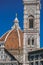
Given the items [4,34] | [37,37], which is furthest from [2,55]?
[4,34]

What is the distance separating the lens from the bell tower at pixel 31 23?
5672cm

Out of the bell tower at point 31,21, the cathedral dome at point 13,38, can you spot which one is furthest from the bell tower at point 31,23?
the cathedral dome at point 13,38

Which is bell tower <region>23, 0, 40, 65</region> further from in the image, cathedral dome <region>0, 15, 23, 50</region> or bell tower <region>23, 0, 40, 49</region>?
cathedral dome <region>0, 15, 23, 50</region>

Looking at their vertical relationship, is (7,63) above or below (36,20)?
below

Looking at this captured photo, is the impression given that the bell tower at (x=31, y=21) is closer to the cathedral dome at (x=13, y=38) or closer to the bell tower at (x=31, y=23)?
the bell tower at (x=31, y=23)

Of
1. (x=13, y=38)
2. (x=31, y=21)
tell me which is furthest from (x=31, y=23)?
(x=13, y=38)

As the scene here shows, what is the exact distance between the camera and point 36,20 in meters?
57.0

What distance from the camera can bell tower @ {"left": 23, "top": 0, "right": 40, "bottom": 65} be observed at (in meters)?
56.7

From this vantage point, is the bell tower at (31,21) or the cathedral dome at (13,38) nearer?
the bell tower at (31,21)

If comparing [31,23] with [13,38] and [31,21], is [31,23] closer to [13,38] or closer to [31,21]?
[31,21]

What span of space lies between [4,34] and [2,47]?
309 inches

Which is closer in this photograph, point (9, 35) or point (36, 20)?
point (36, 20)

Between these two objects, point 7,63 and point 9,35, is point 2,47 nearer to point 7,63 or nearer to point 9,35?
point 7,63

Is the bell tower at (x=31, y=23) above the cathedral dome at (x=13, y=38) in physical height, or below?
above
